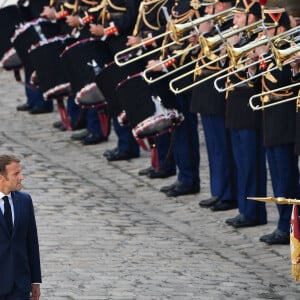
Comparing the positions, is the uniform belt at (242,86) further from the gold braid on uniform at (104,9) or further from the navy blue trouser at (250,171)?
the gold braid on uniform at (104,9)

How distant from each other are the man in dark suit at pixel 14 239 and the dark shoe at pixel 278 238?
166 inches

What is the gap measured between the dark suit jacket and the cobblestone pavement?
5.94ft

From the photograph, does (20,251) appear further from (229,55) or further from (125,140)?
(125,140)

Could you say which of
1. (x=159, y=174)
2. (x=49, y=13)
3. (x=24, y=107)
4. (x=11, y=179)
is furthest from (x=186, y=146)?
(x=11, y=179)

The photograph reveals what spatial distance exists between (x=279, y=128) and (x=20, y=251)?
4.22m

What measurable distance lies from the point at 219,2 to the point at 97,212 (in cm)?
230

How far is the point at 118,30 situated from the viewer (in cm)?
1780

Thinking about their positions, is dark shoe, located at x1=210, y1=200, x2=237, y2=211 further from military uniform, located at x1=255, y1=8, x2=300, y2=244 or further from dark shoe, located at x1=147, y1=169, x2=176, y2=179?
dark shoe, located at x1=147, y1=169, x2=176, y2=179

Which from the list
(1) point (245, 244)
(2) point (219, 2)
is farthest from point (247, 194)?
(2) point (219, 2)

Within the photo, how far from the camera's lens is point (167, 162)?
1759 centimetres

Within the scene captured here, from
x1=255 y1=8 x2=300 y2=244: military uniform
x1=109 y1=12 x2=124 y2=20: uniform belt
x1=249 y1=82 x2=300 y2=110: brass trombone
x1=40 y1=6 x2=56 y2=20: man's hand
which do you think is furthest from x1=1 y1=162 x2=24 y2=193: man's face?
x1=40 y1=6 x2=56 y2=20: man's hand

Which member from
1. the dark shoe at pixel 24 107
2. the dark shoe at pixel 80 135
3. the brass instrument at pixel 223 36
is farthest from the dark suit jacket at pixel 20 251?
the dark shoe at pixel 24 107

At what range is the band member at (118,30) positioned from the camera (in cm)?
1775

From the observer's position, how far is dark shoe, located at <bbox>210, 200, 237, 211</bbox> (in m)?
16.1
